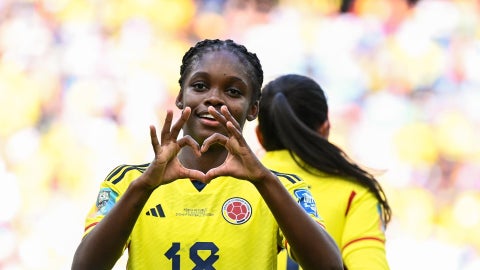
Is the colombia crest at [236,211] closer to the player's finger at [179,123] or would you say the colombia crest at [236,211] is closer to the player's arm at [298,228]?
the player's arm at [298,228]

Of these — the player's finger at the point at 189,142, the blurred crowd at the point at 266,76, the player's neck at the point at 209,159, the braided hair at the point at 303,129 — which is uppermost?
the blurred crowd at the point at 266,76

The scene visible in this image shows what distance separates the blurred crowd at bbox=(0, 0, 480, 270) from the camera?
8984 mm

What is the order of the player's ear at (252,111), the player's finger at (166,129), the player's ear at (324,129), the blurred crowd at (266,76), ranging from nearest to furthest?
the player's finger at (166,129) < the player's ear at (252,111) < the player's ear at (324,129) < the blurred crowd at (266,76)

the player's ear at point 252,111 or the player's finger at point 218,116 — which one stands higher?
the player's ear at point 252,111

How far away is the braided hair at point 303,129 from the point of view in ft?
12.2

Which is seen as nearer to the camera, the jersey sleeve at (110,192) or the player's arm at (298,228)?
the player's arm at (298,228)

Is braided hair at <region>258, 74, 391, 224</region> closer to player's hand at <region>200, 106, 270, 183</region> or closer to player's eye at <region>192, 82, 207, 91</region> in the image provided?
player's eye at <region>192, 82, 207, 91</region>

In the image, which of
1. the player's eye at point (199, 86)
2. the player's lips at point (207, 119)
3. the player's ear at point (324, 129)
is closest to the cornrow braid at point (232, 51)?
the player's eye at point (199, 86)

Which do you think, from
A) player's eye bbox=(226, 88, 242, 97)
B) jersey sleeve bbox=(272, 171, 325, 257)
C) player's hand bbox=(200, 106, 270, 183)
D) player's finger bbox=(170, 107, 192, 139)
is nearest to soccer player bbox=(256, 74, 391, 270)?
jersey sleeve bbox=(272, 171, 325, 257)

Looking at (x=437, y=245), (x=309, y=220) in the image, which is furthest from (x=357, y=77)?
(x=309, y=220)

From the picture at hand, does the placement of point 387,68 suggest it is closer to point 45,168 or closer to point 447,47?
point 447,47

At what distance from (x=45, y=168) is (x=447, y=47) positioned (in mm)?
4273

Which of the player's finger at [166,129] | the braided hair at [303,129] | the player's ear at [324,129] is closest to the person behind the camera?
the player's finger at [166,129]

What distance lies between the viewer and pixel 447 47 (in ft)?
32.0
